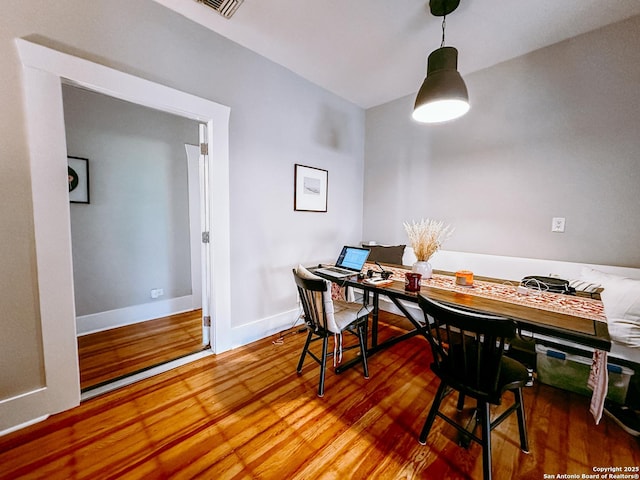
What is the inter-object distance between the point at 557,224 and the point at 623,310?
3.01ft

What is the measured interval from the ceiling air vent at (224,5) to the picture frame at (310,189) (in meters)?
1.32

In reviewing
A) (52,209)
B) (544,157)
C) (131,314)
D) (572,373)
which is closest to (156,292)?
(131,314)

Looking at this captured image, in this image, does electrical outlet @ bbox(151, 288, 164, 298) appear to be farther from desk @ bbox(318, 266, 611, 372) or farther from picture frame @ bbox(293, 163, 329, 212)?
desk @ bbox(318, 266, 611, 372)

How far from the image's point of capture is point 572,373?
1860 millimetres

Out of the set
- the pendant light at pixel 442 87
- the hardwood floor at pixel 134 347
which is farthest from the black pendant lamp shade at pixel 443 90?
the hardwood floor at pixel 134 347

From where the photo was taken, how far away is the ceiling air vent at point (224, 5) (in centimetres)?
182

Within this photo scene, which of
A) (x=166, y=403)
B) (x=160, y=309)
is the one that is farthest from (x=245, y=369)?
(x=160, y=309)

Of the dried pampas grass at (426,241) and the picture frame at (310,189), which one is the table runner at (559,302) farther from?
the picture frame at (310,189)

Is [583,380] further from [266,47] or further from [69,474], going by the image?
[266,47]

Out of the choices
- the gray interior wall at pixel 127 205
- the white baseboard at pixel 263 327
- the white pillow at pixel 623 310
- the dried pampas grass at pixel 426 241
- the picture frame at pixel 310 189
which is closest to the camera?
the white pillow at pixel 623 310

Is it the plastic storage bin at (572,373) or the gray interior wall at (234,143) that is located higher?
the gray interior wall at (234,143)

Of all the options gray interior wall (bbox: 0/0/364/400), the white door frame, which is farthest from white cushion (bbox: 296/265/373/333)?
the white door frame

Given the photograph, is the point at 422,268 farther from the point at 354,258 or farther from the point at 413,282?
the point at 354,258

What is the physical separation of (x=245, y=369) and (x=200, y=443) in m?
0.70
